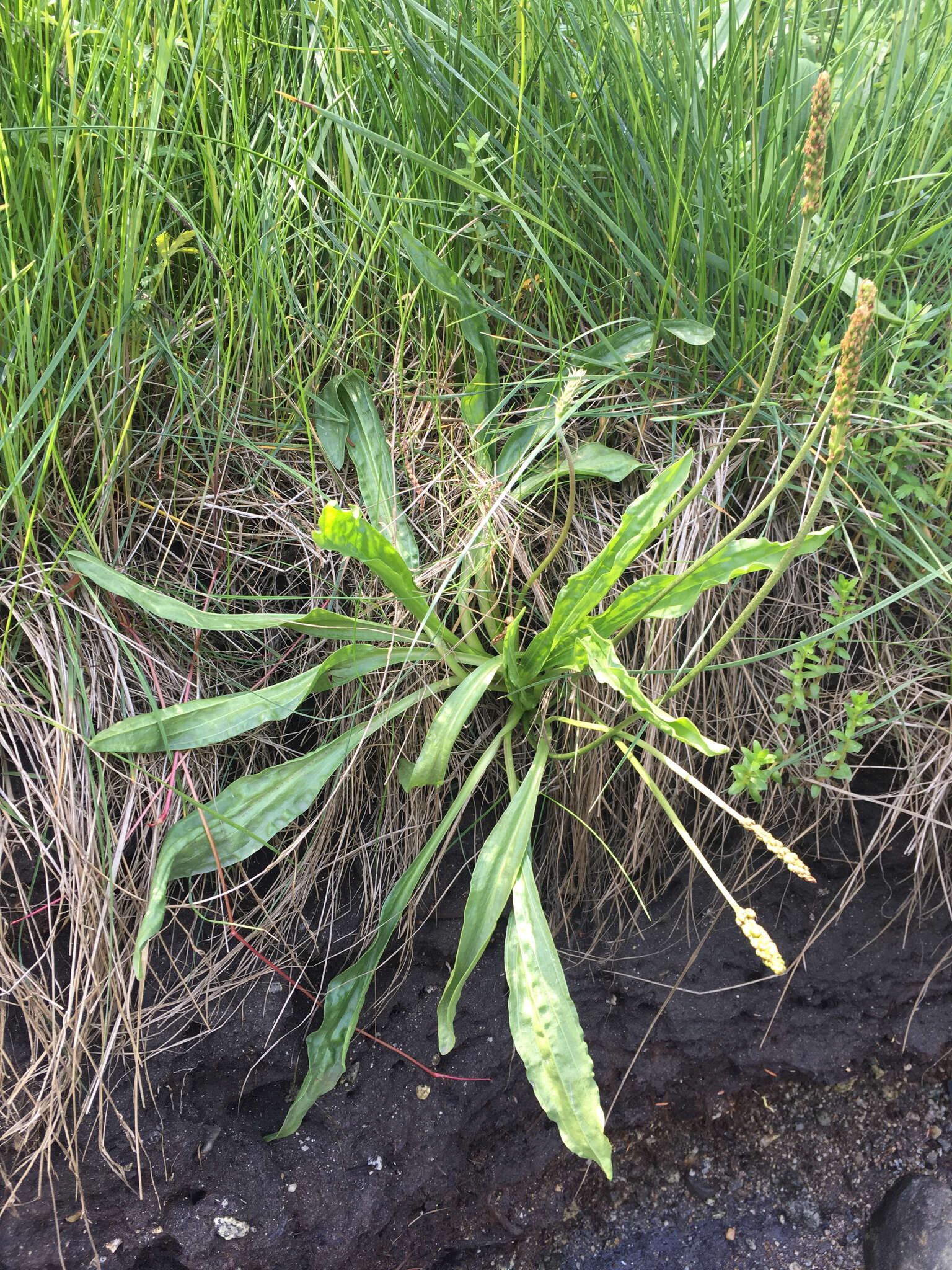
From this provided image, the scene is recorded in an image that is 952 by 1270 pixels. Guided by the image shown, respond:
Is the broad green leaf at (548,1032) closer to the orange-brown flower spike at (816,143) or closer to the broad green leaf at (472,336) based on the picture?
the broad green leaf at (472,336)

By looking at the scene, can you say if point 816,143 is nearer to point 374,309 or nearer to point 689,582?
point 689,582

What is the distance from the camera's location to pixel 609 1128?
1450 millimetres

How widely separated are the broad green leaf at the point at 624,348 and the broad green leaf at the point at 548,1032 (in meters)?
0.79

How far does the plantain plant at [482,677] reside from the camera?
1120 mm

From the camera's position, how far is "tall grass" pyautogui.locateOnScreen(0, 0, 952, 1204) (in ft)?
4.13

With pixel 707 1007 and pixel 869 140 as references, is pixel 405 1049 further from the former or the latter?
pixel 869 140

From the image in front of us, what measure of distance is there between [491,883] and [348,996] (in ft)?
0.95

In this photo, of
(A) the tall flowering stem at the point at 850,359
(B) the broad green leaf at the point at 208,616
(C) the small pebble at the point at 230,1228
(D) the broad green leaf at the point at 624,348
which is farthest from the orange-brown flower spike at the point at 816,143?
(C) the small pebble at the point at 230,1228

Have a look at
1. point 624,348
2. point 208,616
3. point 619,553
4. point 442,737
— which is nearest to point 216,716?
point 208,616

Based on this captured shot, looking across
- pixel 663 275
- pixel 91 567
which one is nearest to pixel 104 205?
pixel 91 567

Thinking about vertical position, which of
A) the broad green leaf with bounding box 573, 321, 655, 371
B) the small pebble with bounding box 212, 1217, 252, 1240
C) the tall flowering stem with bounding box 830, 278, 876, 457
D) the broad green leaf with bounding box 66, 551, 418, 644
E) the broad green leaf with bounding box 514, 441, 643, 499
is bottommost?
the small pebble with bounding box 212, 1217, 252, 1240

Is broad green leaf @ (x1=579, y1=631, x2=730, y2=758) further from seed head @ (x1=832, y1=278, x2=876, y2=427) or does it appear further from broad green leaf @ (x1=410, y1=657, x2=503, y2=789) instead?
seed head @ (x1=832, y1=278, x2=876, y2=427)

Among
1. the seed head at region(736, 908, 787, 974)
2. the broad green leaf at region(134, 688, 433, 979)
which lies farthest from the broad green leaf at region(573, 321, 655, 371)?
the seed head at region(736, 908, 787, 974)

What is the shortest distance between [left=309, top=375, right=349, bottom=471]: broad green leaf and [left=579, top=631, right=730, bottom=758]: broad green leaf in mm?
543
